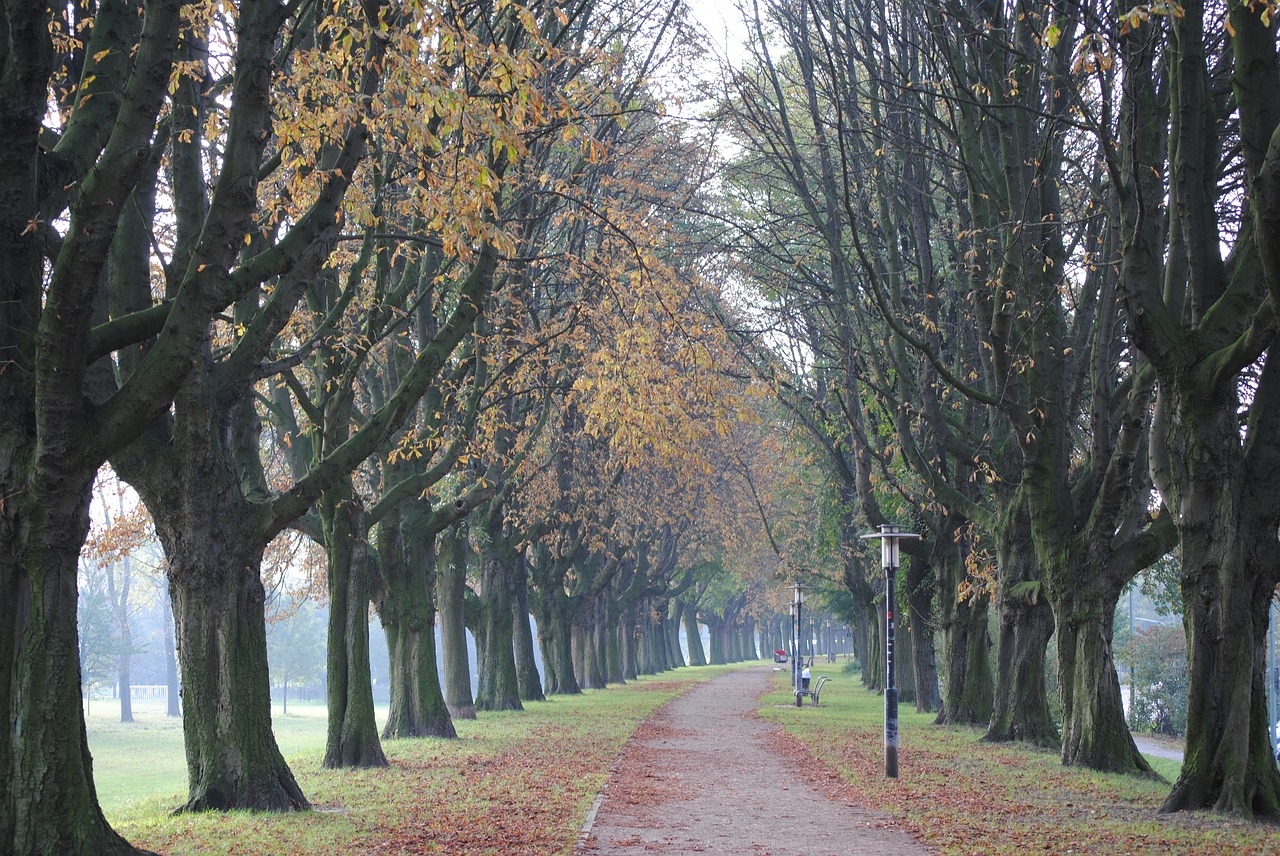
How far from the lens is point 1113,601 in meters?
17.0

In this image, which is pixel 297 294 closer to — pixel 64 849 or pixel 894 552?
pixel 64 849

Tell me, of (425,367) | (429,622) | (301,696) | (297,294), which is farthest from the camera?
(301,696)

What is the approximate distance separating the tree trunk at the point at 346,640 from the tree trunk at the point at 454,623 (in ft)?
33.6

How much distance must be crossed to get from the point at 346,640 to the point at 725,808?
655 cm

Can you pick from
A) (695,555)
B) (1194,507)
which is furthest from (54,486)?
(695,555)

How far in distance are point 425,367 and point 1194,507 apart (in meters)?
8.50

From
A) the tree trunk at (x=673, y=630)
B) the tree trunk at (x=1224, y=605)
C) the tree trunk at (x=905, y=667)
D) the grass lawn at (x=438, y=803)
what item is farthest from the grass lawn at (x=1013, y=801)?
the tree trunk at (x=673, y=630)

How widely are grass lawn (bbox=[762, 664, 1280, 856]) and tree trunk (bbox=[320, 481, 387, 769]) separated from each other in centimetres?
697

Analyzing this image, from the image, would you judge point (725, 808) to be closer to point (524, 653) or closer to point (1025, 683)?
point (1025, 683)

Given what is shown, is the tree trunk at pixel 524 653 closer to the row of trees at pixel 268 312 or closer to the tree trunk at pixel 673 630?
the row of trees at pixel 268 312

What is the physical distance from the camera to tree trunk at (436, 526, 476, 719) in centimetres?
2804

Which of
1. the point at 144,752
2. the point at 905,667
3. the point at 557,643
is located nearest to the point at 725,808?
the point at 905,667

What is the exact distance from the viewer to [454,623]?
28.0 meters

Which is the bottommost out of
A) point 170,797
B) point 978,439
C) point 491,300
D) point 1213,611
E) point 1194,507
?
point 170,797
